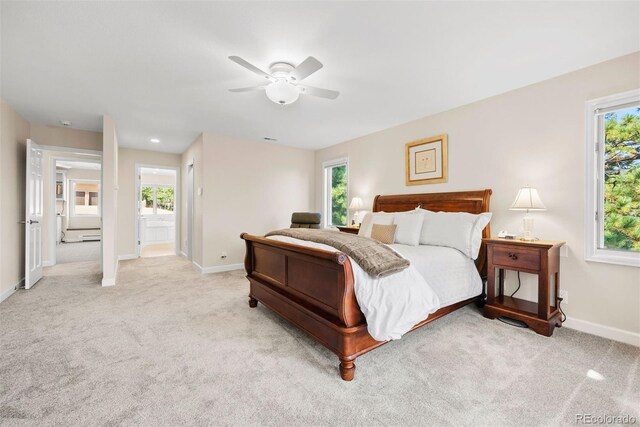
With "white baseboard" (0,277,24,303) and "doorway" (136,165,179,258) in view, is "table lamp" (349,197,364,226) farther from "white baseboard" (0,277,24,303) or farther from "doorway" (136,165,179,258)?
"doorway" (136,165,179,258)

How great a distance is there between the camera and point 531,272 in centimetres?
266

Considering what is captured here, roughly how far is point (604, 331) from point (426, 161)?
2628mm

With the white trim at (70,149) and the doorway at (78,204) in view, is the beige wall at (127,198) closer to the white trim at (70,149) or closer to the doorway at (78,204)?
the white trim at (70,149)

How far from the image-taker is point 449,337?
253cm

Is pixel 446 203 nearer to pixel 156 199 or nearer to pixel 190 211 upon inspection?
pixel 190 211

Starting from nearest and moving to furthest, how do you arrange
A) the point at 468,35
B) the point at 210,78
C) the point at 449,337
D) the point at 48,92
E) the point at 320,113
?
the point at 468,35, the point at 449,337, the point at 210,78, the point at 48,92, the point at 320,113

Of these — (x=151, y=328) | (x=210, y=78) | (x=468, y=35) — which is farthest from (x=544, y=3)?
(x=151, y=328)

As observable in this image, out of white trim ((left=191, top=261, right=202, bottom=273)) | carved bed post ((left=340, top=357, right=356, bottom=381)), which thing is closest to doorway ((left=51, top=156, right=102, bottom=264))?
white trim ((left=191, top=261, right=202, bottom=273))

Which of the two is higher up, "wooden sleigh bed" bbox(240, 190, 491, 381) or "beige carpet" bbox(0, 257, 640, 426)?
"wooden sleigh bed" bbox(240, 190, 491, 381)

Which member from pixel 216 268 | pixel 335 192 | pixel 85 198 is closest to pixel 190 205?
pixel 216 268

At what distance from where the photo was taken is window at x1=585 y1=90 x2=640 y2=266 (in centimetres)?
249

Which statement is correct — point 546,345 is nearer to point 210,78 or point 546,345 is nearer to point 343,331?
point 343,331

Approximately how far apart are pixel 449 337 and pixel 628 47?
9.68 ft

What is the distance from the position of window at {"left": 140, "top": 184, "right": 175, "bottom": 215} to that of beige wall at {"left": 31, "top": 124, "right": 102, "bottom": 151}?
4.58m
